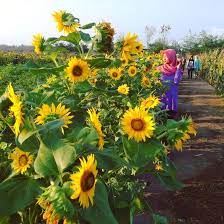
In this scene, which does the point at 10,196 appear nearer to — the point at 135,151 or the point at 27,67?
the point at 135,151

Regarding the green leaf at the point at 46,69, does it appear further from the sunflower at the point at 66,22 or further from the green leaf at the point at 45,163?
the green leaf at the point at 45,163

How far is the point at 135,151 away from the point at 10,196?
564mm

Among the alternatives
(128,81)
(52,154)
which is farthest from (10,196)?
(128,81)

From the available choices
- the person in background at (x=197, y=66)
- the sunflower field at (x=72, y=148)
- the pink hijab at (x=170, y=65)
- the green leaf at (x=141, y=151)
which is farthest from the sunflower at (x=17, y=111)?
the person in background at (x=197, y=66)

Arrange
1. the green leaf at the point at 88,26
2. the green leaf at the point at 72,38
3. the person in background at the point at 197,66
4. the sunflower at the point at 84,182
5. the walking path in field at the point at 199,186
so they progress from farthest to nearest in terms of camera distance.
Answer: the person in background at the point at 197,66 < the walking path in field at the point at 199,186 < the green leaf at the point at 88,26 < the green leaf at the point at 72,38 < the sunflower at the point at 84,182

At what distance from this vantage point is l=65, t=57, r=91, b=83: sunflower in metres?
2.21

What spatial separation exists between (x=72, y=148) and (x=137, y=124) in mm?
545

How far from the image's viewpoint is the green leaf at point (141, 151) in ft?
6.02

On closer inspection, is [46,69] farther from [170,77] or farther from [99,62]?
[170,77]

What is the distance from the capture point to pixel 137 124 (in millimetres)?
1894

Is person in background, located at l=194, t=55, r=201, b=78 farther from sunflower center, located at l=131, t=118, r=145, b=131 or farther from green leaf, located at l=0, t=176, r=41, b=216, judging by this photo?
green leaf, located at l=0, t=176, r=41, b=216

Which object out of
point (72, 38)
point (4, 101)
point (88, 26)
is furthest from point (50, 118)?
point (88, 26)

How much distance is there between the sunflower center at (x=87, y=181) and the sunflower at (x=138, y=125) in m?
0.59

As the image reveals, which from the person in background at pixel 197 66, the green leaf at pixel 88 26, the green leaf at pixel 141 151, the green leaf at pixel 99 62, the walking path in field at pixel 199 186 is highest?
the green leaf at pixel 88 26
